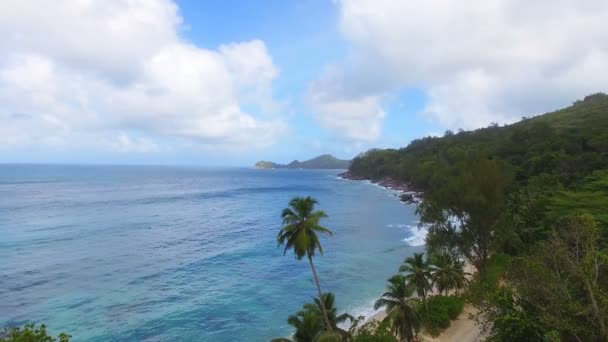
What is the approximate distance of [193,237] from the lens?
238 feet

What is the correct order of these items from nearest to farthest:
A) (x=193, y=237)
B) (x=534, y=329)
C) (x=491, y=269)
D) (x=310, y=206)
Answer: (x=534, y=329) < (x=310, y=206) < (x=491, y=269) < (x=193, y=237)

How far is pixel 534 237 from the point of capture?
44.2 metres

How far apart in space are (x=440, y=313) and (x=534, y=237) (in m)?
20.6

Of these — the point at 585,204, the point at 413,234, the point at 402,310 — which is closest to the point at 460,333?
the point at 402,310

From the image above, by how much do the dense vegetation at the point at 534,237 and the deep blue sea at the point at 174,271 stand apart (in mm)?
13555

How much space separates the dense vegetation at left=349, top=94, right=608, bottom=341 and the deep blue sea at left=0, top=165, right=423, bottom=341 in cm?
1356

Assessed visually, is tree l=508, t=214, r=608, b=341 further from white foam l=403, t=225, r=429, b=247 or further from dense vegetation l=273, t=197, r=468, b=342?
white foam l=403, t=225, r=429, b=247

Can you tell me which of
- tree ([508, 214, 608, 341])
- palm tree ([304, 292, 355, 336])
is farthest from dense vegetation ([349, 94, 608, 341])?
palm tree ([304, 292, 355, 336])

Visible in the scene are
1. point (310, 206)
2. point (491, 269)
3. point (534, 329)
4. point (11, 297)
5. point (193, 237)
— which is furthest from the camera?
point (193, 237)

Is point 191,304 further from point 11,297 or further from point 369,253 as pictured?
point 369,253

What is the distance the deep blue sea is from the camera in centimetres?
3691

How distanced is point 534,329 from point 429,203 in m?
28.9

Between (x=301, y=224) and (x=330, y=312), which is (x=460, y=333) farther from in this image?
(x=301, y=224)

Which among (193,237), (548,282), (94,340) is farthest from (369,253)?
(548,282)
